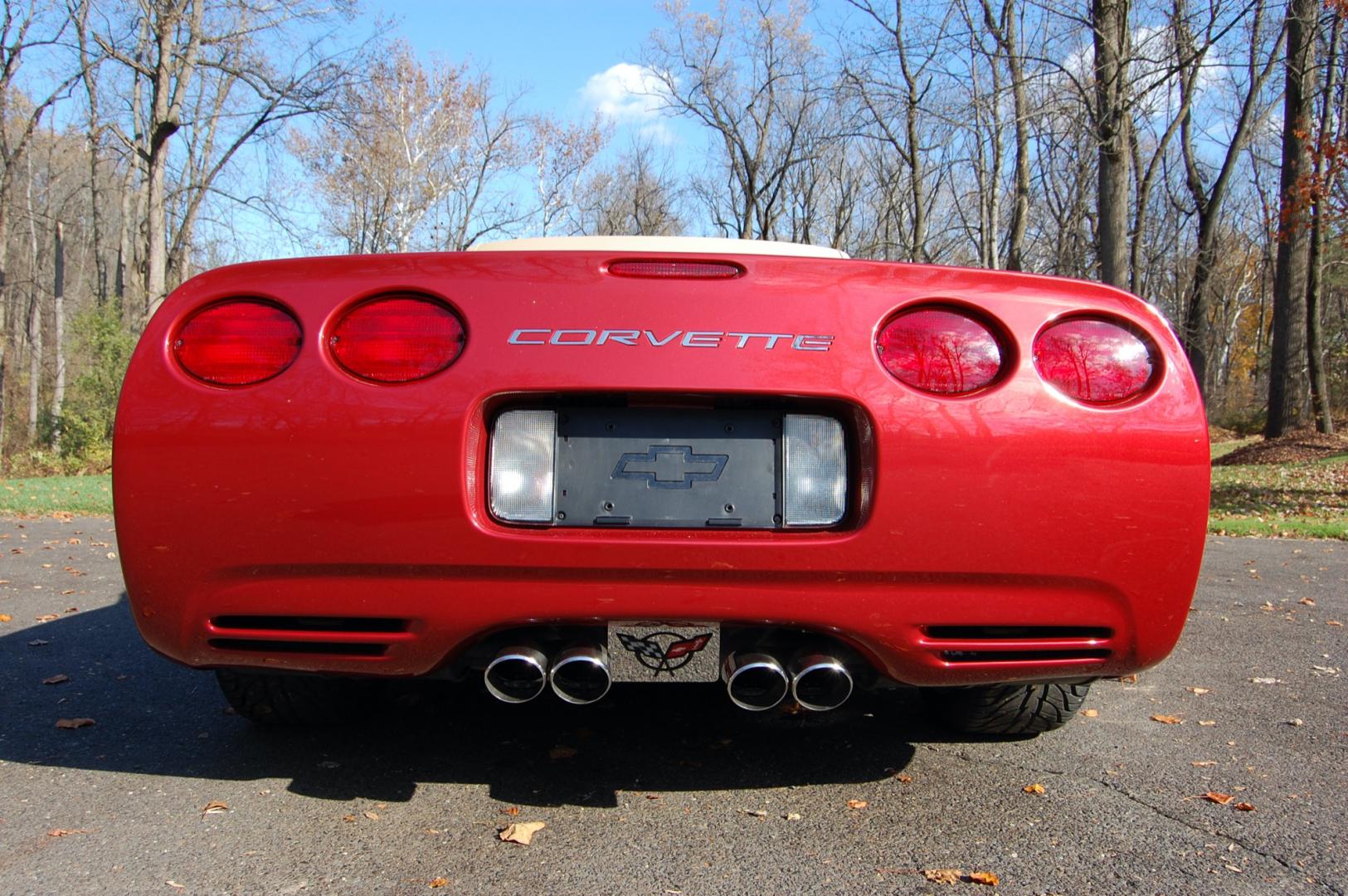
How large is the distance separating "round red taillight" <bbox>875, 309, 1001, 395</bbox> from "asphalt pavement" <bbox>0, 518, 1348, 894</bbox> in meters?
1.00

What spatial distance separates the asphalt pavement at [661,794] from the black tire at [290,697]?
76mm

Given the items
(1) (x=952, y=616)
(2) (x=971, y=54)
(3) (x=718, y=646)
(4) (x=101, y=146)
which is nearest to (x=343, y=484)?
(3) (x=718, y=646)

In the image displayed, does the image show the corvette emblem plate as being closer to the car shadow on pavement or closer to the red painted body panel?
the red painted body panel

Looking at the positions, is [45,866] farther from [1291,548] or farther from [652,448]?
[1291,548]

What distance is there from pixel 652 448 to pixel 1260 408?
33657 mm

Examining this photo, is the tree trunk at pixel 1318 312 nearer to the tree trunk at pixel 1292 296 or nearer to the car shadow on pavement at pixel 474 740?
the tree trunk at pixel 1292 296

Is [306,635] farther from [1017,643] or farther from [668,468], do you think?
[1017,643]

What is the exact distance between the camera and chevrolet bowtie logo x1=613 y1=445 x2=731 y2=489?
6.32ft

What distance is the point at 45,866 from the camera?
1869mm

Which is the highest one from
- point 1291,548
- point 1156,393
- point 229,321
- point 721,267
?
point 721,267

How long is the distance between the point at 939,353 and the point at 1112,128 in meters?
13.4

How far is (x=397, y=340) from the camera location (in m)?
1.94

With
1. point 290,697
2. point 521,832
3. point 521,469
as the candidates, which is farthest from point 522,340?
point 290,697

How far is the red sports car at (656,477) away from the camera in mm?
1846
